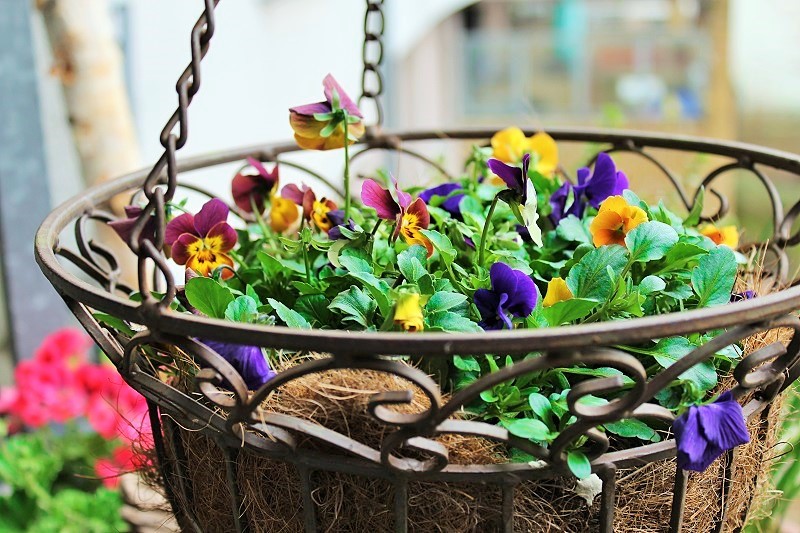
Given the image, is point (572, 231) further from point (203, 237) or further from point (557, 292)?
point (203, 237)

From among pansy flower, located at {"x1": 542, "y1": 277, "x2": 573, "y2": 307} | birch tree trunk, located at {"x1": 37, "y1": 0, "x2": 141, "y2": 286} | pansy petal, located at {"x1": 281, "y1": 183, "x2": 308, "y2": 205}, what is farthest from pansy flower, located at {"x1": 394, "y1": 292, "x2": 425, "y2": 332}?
birch tree trunk, located at {"x1": 37, "y1": 0, "x2": 141, "y2": 286}

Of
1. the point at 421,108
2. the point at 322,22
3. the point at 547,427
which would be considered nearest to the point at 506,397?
the point at 547,427

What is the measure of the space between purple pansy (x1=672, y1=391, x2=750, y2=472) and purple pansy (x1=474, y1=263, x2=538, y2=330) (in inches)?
4.6

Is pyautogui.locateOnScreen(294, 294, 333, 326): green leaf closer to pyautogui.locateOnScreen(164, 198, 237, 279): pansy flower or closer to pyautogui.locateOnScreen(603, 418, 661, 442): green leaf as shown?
pyautogui.locateOnScreen(164, 198, 237, 279): pansy flower

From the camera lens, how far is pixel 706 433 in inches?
18.3

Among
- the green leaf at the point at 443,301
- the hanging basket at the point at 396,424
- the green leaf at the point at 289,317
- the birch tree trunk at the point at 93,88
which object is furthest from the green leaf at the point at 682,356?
the birch tree trunk at the point at 93,88

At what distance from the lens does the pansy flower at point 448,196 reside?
2.48ft

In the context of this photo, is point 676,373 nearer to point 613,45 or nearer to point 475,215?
point 475,215

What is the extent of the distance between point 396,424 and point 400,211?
0.66ft

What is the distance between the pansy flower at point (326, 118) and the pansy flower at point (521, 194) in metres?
0.14

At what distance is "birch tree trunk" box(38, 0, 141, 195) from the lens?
3.84ft

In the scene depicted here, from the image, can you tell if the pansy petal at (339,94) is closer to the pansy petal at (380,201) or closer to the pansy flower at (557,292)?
the pansy petal at (380,201)

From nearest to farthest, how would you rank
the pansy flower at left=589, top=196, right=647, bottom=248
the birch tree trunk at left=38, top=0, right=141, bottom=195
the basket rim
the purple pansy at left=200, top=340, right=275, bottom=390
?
the basket rim
the purple pansy at left=200, top=340, right=275, bottom=390
the pansy flower at left=589, top=196, right=647, bottom=248
the birch tree trunk at left=38, top=0, right=141, bottom=195

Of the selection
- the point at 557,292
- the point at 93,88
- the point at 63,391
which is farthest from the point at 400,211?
the point at 63,391
